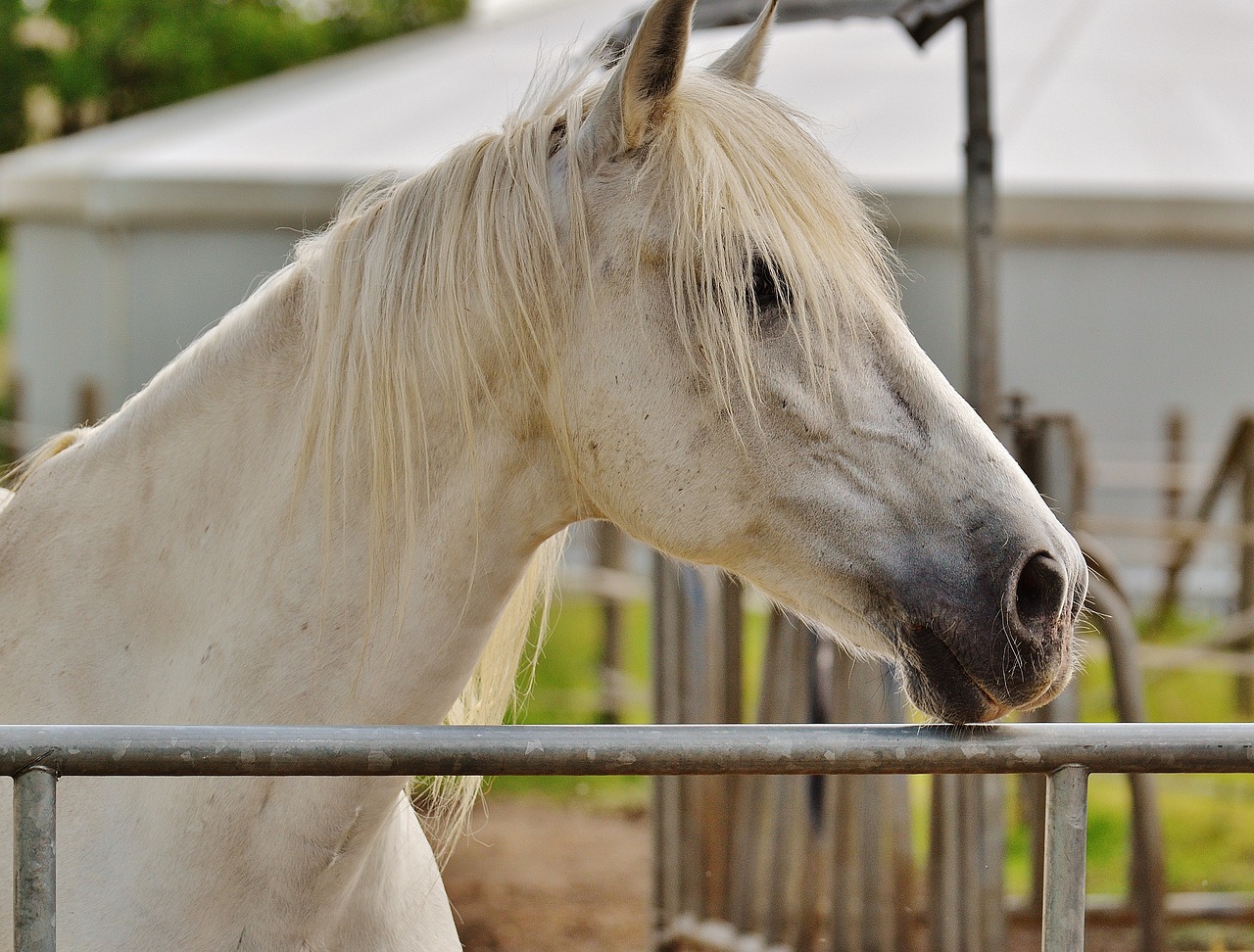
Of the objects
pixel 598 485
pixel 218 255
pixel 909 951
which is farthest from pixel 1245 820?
pixel 218 255

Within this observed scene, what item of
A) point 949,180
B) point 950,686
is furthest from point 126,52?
point 950,686

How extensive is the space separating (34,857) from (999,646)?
0.99 metres

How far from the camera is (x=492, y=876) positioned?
4.85 meters

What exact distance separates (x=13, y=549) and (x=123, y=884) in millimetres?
508

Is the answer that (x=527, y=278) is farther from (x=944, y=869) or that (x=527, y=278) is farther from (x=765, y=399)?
(x=944, y=869)

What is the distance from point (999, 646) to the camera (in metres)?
1.31

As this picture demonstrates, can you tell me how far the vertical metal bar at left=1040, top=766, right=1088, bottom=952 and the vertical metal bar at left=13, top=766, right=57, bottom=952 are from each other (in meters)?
0.99

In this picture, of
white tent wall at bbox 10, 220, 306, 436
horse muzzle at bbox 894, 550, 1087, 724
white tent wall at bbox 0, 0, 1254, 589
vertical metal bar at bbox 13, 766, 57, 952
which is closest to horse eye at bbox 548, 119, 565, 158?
horse muzzle at bbox 894, 550, 1087, 724

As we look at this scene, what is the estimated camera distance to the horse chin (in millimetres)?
1326

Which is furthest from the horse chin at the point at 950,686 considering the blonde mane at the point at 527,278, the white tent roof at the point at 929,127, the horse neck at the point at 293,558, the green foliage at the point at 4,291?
the green foliage at the point at 4,291

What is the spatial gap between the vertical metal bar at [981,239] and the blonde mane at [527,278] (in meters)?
1.43

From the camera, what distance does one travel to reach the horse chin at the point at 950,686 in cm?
133

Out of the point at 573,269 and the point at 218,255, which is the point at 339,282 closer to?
the point at 573,269

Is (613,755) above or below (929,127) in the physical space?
above
